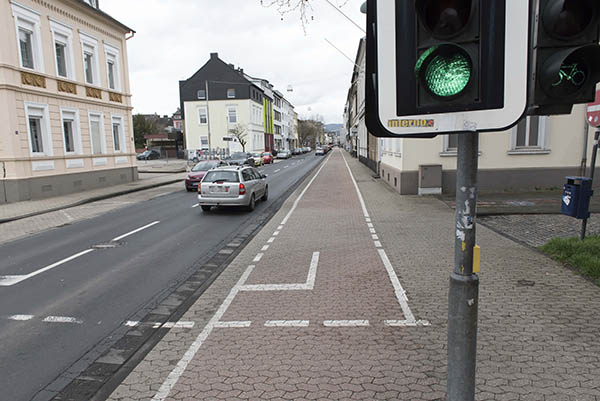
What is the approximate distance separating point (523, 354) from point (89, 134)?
23.6 metres

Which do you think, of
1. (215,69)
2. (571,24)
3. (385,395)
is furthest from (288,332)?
(215,69)

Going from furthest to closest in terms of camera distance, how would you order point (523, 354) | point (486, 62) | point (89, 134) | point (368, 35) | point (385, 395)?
→ point (89, 134), point (523, 354), point (385, 395), point (368, 35), point (486, 62)

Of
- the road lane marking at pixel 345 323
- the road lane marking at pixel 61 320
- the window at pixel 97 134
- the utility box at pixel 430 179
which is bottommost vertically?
the road lane marking at pixel 61 320

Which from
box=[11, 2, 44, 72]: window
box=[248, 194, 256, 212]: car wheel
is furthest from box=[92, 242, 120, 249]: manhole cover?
box=[11, 2, 44, 72]: window

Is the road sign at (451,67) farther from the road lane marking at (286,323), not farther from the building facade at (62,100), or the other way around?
the building facade at (62,100)

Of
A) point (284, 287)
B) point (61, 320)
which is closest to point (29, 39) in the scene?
point (61, 320)

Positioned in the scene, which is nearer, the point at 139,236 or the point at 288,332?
the point at 288,332

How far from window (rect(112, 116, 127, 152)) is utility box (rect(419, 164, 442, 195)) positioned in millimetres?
18820

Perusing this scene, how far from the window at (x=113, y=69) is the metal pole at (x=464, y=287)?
26.6 metres

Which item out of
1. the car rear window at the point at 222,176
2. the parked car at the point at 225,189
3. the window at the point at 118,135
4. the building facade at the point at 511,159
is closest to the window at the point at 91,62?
the window at the point at 118,135

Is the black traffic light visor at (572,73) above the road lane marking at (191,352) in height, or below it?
above

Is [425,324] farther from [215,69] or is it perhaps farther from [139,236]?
[215,69]

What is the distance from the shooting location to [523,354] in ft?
13.4

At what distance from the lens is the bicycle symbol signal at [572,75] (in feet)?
7.04
